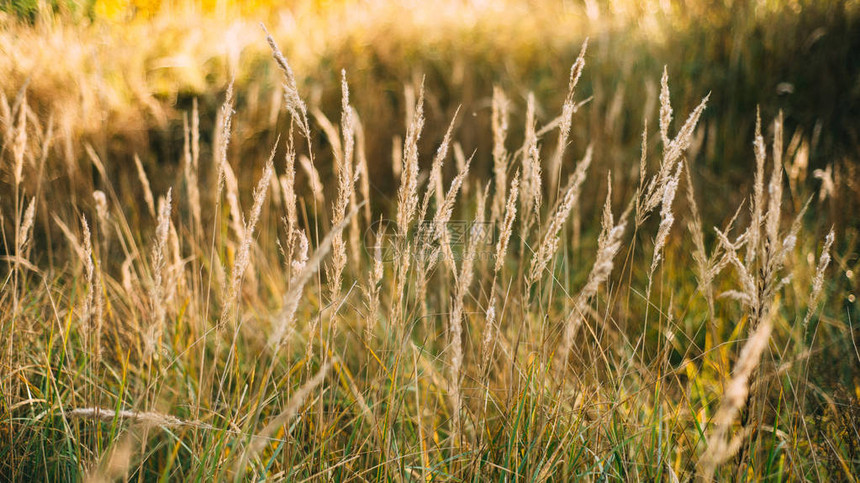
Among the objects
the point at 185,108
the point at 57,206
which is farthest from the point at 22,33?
the point at 185,108

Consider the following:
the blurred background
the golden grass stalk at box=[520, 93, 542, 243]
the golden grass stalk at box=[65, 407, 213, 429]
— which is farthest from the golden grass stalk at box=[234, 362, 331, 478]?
the blurred background

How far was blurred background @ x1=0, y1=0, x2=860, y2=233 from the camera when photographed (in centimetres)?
324

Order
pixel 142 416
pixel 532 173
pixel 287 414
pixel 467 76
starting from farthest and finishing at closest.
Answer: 1. pixel 467 76
2. pixel 532 173
3. pixel 142 416
4. pixel 287 414

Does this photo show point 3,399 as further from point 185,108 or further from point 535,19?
point 535,19

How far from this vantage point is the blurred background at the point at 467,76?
3.24 metres

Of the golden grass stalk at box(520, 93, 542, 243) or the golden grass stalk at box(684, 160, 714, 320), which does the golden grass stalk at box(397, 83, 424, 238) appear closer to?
the golden grass stalk at box(520, 93, 542, 243)

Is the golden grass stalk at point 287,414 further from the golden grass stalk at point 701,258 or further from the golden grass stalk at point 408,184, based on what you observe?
A: the golden grass stalk at point 701,258

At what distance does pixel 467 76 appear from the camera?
164 inches

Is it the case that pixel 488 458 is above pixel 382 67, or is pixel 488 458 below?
below

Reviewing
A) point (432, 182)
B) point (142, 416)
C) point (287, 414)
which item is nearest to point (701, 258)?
point (432, 182)

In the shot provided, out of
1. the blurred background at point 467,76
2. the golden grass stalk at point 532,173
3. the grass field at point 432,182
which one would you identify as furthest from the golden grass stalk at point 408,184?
the blurred background at point 467,76

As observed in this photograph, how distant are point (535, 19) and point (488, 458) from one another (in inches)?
168

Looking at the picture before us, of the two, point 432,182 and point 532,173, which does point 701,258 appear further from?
point 432,182

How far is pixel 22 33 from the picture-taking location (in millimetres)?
2783
